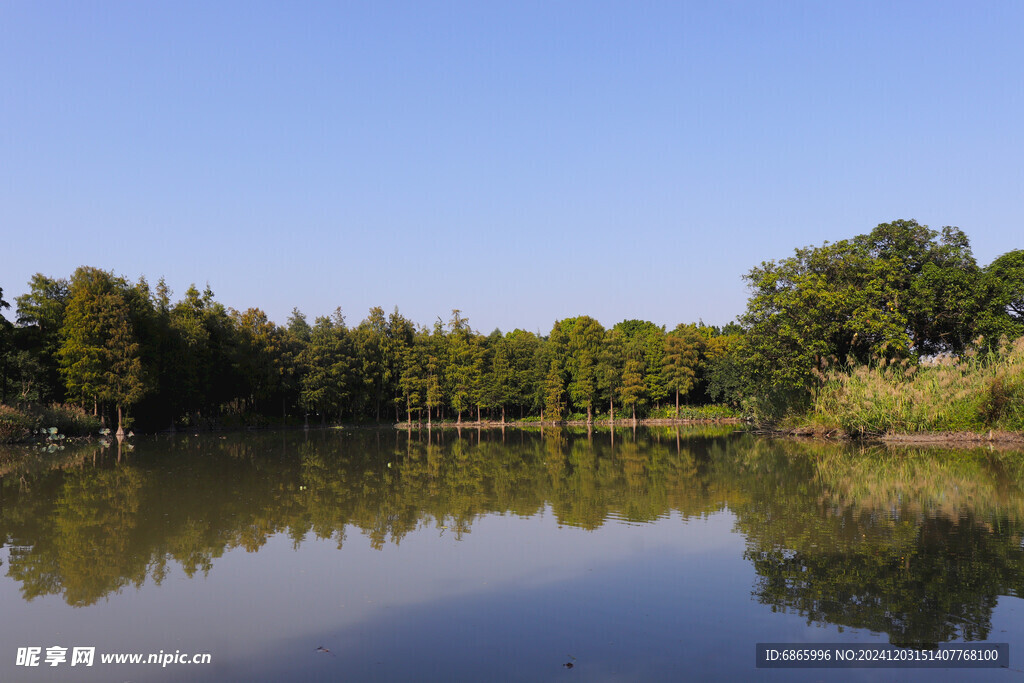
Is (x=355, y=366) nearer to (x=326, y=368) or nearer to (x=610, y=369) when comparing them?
(x=326, y=368)

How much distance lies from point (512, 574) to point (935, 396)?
26.5m

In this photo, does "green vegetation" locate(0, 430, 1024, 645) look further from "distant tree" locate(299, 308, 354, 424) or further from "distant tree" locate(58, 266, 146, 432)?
"distant tree" locate(299, 308, 354, 424)

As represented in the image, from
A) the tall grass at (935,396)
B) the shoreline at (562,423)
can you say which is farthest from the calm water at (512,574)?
the shoreline at (562,423)

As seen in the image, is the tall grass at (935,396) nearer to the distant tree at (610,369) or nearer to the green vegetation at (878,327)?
the green vegetation at (878,327)

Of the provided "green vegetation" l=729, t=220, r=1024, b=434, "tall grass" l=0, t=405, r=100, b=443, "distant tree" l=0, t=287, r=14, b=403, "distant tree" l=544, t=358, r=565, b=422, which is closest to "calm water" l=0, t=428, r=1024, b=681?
"green vegetation" l=729, t=220, r=1024, b=434

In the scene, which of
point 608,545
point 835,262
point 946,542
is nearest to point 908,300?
point 835,262

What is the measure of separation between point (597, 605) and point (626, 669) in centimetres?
201

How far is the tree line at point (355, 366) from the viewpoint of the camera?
171 ft

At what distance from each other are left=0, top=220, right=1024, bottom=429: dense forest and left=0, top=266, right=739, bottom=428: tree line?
16 centimetres

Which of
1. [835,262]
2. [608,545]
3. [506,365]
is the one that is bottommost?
[608,545]

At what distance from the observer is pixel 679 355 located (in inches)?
2648

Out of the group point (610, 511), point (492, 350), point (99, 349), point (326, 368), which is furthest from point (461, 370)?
point (610, 511)

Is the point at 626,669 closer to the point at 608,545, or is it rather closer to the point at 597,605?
the point at 597,605

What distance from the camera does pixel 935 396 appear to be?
29.6 m
